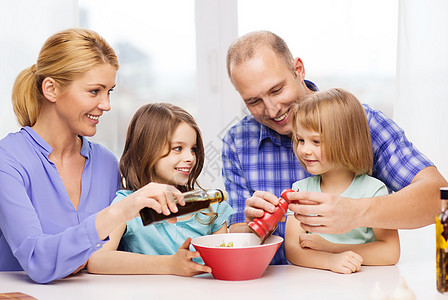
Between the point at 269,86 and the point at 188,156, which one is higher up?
the point at 269,86

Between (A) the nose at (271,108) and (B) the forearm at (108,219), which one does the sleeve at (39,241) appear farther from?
(A) the nose at (271,108)

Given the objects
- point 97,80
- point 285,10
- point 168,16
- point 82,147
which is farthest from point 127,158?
point 285,10

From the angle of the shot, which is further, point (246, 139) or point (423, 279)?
point (246, 139)

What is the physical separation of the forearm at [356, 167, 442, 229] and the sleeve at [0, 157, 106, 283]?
2.28ft

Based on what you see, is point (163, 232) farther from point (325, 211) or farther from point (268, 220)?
point (325, 211)

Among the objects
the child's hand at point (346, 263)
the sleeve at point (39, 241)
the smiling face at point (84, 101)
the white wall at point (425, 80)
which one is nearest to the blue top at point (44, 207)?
the sleeve at point (39, 241)

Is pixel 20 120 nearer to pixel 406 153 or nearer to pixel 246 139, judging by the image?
pixel 246 139

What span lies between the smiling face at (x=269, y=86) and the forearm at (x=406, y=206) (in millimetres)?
470

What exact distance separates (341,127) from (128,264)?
71 centimetres

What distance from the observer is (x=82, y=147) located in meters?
1.73

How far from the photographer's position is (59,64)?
5.15 ft

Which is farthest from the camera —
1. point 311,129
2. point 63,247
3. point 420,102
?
point 420,102

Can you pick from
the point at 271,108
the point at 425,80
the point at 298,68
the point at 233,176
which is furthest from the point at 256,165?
the point at 425,80

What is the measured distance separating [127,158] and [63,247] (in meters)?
0.48
